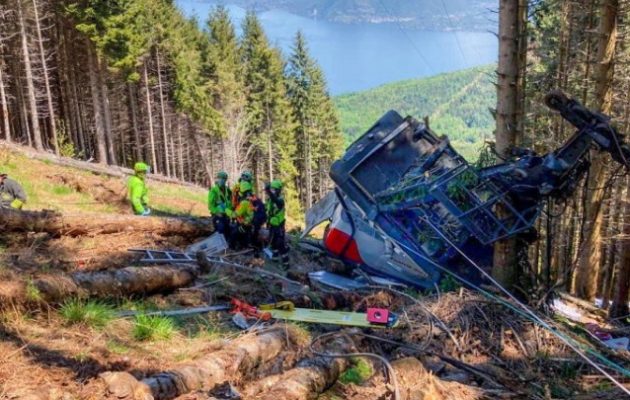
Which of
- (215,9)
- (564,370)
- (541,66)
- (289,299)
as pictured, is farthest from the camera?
(215,9)

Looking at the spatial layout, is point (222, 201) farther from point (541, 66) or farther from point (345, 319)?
point (541, 66)

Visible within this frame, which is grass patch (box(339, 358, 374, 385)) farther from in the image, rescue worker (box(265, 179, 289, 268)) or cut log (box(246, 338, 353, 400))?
rescue worker (box(265, 179, 289, 268))

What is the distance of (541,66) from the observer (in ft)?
78.0

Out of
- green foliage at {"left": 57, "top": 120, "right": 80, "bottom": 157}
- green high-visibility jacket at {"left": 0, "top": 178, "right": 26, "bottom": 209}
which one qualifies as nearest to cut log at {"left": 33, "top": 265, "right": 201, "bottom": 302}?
green high-visibility jacket at {"left": 0, "top": 178, "right": 26, "bottom": 209}

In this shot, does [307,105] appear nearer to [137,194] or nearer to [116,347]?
[137,194]

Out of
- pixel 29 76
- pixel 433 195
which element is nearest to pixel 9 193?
pixel 433 195

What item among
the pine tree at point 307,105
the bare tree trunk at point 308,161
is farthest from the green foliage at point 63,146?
the bare tree trunk at point 308,161

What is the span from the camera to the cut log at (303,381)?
14.5 feet

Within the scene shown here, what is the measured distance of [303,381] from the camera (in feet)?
15.3

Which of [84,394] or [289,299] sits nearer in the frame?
[84,394]

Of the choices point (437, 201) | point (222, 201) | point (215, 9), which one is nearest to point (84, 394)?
point (437, 201)

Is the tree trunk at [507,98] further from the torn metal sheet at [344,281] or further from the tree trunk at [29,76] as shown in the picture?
the tree trunk at [29,76]

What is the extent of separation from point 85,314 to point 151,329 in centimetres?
70

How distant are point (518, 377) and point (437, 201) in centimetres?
373
